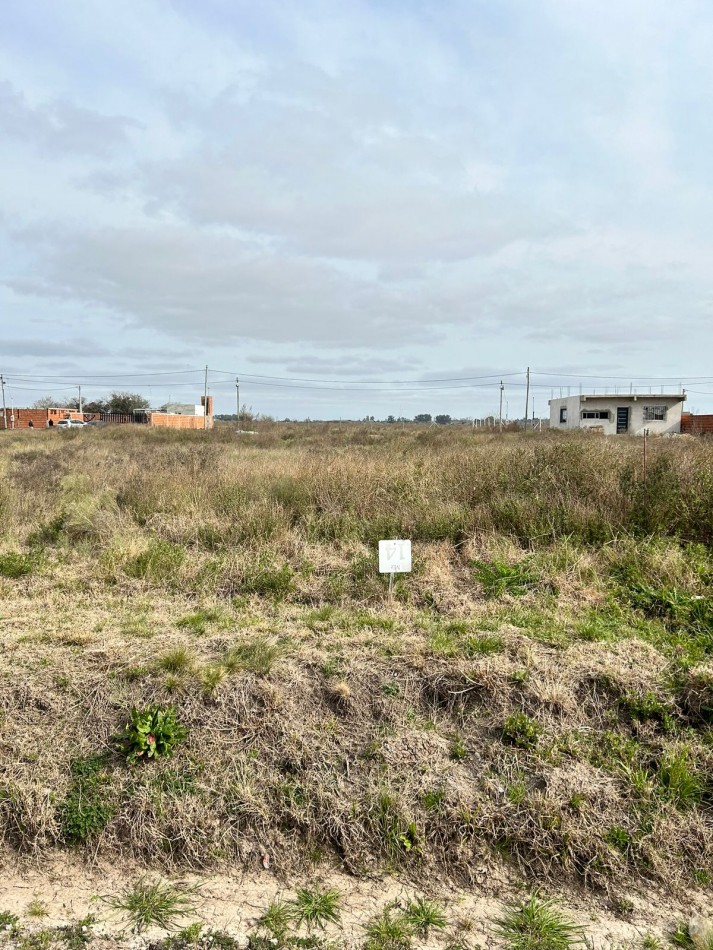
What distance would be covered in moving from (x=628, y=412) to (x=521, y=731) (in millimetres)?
54760

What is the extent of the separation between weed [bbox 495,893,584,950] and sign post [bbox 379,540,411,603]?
2535 mm

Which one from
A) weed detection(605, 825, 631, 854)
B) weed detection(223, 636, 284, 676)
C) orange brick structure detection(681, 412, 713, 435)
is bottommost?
weed detection(605, 825, 631, 854)

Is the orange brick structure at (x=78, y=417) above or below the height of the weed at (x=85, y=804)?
above

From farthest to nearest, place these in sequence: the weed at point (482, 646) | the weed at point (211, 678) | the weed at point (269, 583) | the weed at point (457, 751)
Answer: the weed at point (269, 583)
the weed at point (482, 646)
the weed at point (211, 678)
the weed at point (457, 751)

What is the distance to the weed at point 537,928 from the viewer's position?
2.73 m

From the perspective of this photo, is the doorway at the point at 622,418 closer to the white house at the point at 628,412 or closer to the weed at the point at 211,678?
the white house at the point at 628,412

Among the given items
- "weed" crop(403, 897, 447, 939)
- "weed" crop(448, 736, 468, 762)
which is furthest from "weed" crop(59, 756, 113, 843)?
"weed" crop(448, 736, 468, 762)

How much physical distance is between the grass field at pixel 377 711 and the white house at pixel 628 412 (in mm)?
48868

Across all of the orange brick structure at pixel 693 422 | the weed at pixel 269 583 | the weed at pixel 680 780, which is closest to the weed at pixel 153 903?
the weed at pixel 269 583

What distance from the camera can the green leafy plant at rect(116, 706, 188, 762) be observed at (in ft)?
11.2

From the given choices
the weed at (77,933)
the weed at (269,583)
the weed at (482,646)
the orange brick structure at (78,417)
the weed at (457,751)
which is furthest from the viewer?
the orange brick structure at (78,417)

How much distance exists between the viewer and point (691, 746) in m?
3.51

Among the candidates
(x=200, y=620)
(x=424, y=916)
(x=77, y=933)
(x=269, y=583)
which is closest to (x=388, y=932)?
(x=424, y=916)

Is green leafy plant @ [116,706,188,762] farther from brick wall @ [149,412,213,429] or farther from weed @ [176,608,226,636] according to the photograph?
brick wall @ [149,412,213,429]
